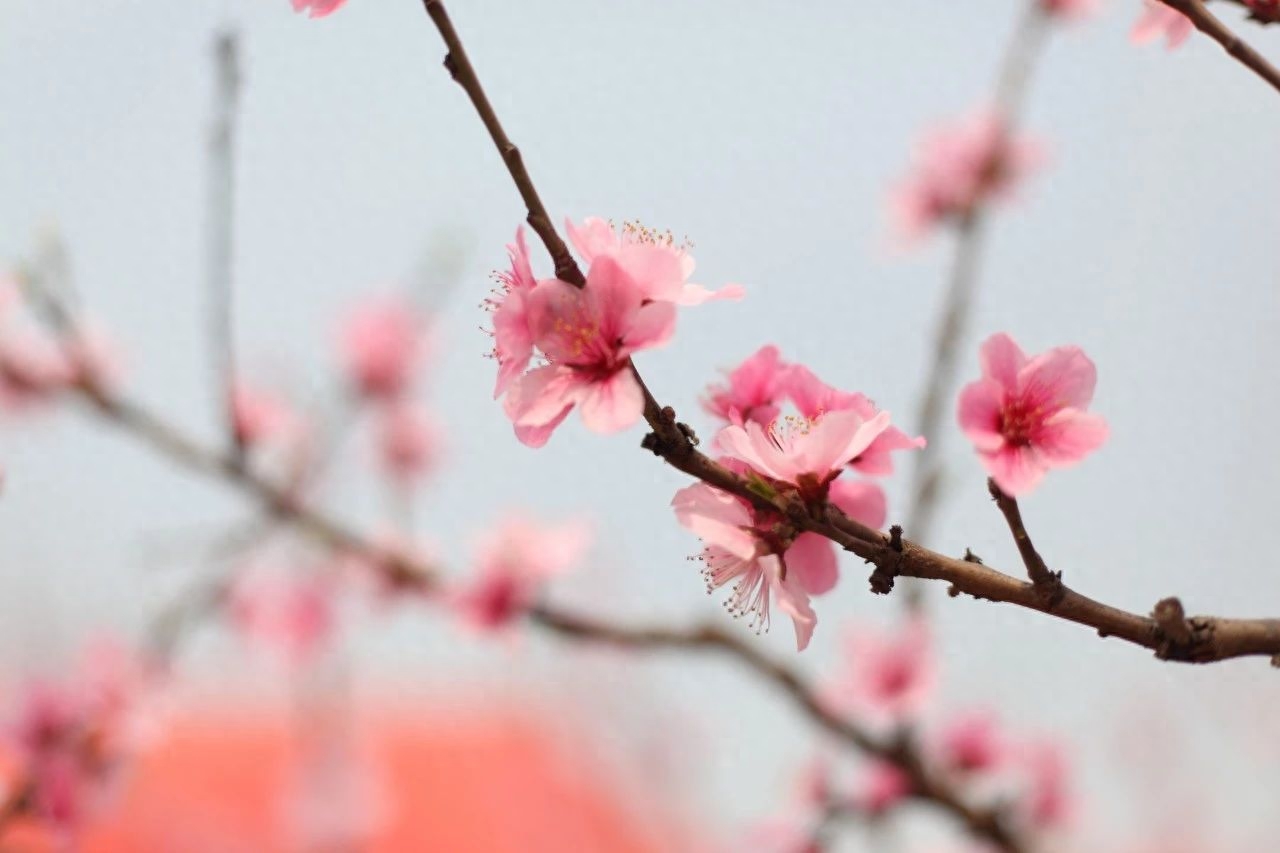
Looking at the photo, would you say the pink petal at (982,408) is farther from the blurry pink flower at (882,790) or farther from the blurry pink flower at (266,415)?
the blurry pink flower at (266,415)

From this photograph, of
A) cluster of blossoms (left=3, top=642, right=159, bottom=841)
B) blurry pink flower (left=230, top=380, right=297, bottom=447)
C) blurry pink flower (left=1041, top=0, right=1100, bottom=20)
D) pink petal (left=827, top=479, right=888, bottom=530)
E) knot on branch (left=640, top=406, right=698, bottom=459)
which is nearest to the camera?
knot on branch (left=640, top=406, right=698, bottom=459)

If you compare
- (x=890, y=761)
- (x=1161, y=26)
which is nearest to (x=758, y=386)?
(x=1161, y=26)

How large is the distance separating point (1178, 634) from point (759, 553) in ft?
0.56

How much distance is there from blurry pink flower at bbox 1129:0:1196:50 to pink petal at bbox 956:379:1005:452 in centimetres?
25

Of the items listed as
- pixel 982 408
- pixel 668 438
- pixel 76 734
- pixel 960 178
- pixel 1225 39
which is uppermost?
pixel 960 178

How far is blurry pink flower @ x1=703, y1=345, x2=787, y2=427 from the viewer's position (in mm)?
483

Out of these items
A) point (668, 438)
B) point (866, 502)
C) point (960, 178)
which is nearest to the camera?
point (668, 438)

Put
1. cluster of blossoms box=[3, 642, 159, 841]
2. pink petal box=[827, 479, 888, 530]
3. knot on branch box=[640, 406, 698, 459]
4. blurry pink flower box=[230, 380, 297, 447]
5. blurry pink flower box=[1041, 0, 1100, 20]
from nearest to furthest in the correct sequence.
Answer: knot on branch box=[640, 406, 698, 459] → pink petal box=[827, 479, 888, 530] → cluster of blossoms box=[3, 642, 159, 841] → blurry pink flower box=[1041, 0, 1100, 20] → blurry pink flower box=[230, 380, 297, 447]

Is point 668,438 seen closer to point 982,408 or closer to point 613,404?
point 613,404

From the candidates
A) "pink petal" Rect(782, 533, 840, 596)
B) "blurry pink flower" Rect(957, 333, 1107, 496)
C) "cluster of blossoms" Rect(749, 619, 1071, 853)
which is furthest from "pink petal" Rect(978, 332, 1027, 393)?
"cluster of blossoms" Rect(749, 619, 1071, 853)

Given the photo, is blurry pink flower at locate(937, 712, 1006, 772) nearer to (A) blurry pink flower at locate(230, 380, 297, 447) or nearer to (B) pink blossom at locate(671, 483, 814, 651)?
(B) pink blossom at locate(671, 483, 814, 651)

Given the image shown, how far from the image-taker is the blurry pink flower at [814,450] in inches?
16.3

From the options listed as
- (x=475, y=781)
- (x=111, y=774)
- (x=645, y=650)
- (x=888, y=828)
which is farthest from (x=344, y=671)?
(x=475, y=781)

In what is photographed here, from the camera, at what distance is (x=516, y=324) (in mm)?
424
